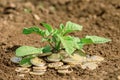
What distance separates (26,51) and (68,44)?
306mm

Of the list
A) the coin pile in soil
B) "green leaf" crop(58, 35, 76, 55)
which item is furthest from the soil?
"green leaf" crop(58, 35, 76, 55)

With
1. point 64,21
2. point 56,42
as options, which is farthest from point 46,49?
point 64,21

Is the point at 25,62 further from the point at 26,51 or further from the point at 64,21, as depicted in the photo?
the point at 64,21

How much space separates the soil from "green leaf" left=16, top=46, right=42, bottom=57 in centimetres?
12

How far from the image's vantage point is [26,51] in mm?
2609

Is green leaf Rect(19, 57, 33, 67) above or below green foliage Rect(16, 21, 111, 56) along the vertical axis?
below

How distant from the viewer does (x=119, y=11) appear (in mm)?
3436

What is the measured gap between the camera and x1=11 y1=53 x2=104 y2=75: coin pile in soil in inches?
101

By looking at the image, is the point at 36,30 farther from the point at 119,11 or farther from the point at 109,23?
the point at 119,11

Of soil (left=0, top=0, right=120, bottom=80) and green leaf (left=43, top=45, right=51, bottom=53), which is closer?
soil (left=0, top=0, right=120, bottom=80)

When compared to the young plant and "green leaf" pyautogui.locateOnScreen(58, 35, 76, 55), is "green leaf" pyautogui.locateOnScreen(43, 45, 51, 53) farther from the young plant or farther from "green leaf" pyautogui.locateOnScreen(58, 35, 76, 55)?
"green leaf" pyautogui.locateOnScreen(58, 35, 76, 55)

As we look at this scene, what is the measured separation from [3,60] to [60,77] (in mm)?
466

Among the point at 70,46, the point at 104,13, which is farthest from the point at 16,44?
the point at 104,13

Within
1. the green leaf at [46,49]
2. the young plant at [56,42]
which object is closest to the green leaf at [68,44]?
the young plant at [56,42]
